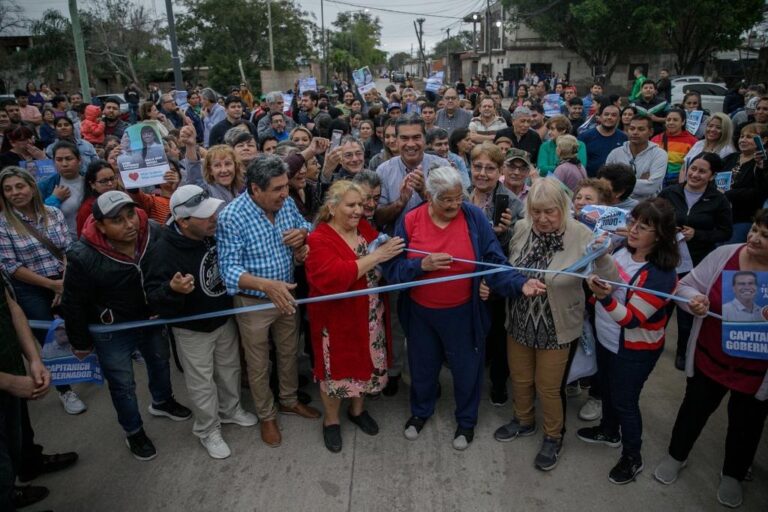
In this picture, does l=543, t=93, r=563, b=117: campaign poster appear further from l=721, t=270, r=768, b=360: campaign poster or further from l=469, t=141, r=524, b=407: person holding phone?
l=721, t=270, r=768, b=360: campaign poster

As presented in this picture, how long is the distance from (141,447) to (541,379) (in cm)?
293

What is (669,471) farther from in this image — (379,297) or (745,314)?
(379,297)

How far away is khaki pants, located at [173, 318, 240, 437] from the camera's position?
3.47 m

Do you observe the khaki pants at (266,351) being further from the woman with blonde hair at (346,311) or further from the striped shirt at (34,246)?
the striped shirt at (34,246)

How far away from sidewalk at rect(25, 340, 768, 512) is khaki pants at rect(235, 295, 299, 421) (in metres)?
0.26

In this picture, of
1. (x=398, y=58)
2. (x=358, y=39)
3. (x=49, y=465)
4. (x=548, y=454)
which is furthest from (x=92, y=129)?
(x=398, y=58)

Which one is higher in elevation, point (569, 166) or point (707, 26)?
point (707, 26)

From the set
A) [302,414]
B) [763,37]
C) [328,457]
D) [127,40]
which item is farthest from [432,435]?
[763,37]

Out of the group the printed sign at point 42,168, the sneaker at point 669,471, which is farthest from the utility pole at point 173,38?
the sneaker at point 669,471

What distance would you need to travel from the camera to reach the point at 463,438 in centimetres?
368

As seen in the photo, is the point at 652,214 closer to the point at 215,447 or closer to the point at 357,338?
the point at 357,338

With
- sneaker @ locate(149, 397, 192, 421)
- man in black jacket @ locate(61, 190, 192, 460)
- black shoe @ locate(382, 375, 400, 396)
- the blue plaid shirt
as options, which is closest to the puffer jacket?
man in black jacket @ locate(61, 190, 192, 460)

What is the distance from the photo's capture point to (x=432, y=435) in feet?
12.6

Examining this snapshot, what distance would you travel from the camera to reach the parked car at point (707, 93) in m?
16.9
